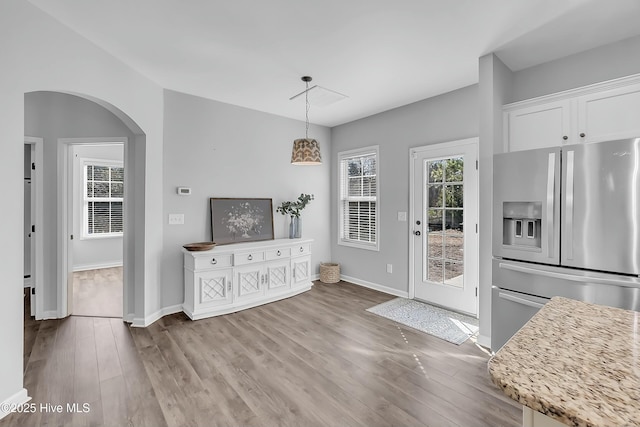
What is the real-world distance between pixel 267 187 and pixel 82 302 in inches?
115

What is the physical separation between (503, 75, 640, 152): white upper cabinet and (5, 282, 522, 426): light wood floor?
2.02 metres

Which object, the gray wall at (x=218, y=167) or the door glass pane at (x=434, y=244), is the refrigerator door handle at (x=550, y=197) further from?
the gray wall at (x=218, y=167)

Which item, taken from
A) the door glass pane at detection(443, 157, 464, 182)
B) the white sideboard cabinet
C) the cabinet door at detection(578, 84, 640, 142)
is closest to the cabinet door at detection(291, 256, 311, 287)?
the white sideboard cabinet

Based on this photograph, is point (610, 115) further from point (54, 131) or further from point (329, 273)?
point (54, 131)

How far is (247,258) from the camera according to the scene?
12.3 feet

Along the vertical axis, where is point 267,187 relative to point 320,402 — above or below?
above

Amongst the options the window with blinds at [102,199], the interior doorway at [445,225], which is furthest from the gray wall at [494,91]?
the window with blinds at [102,199]

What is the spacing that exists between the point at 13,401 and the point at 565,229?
3.99 metres

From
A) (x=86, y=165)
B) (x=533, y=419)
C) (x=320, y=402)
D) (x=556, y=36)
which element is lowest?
(x=320, y=402)

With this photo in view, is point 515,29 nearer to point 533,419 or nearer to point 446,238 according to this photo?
point 446,238

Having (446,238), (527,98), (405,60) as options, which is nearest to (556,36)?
(527,98)

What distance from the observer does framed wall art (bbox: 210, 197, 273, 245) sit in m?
3.95

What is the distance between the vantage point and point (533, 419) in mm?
699

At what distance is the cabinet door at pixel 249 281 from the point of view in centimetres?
369
